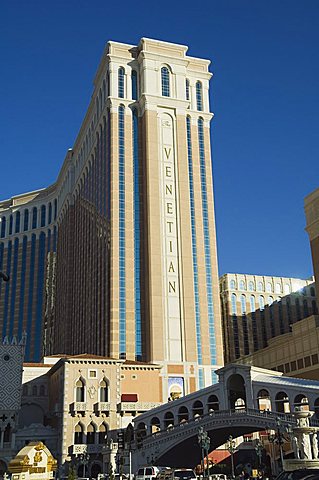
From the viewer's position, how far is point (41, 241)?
164 metres

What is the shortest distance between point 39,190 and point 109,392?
342ft

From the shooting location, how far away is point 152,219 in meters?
99.1

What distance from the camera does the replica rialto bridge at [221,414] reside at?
194 feet

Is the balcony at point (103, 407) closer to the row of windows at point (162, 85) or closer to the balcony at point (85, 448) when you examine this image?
the balcony at point (85, 448)

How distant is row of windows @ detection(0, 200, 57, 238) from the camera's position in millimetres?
165375

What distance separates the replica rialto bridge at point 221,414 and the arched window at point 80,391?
24.7 feet

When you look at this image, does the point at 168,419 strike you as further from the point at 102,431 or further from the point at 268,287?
the point at 268,287

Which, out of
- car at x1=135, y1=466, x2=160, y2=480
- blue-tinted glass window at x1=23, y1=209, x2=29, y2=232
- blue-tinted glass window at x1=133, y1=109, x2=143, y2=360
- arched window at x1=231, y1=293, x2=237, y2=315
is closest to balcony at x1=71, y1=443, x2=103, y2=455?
blue-tinted glass window at x1=133, y1=109, x2=143, y2=360

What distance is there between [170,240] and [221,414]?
142 feet

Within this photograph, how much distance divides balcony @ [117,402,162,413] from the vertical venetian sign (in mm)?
13875

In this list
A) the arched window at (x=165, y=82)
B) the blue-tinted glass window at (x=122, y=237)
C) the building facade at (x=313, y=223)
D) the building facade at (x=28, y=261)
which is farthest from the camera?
the building facade at (x=28, y=261)

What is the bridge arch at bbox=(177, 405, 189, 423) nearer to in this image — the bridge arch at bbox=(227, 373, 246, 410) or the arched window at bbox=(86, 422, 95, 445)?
the bridge arch at bbox=(227, 373, 246, 410)

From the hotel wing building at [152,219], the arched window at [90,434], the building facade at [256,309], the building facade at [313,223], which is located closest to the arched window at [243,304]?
the building facade at [256,309]

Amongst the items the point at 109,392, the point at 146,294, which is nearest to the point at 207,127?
the point at 146,294
